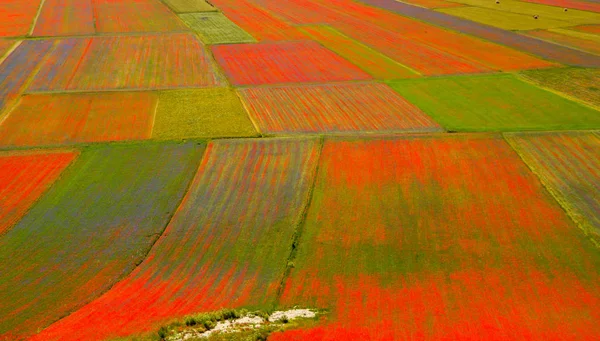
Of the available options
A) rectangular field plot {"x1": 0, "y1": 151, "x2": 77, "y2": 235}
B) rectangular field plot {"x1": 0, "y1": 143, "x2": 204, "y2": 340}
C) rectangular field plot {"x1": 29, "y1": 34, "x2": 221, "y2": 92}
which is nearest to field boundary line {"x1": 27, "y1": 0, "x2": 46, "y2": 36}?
rectangular field plot {"x1": 29, "y1": 34, "x2": 221, "y2": 92}

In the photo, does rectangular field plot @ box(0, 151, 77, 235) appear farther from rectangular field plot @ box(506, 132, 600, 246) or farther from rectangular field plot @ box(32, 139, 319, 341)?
rectangular field plot @ box(506, 132, 600, 246)

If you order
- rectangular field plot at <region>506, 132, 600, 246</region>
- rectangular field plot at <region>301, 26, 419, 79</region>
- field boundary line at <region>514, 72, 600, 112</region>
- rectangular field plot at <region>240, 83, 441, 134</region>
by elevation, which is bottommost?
rectangular field plot at <region>506, 132, 600, 246</region>

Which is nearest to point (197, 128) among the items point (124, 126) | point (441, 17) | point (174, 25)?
point (124, 126)

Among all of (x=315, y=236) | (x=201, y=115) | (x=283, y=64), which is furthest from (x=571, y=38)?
(x=315, y=236)

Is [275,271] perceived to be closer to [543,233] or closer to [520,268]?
[520,268]

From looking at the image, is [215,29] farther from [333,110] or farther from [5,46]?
[333,110]
